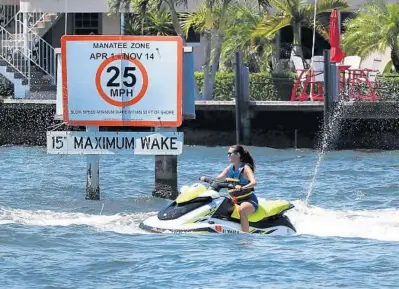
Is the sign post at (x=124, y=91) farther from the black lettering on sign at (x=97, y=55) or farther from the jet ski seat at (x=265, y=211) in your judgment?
the jet ski seat at (x=265, y=211)

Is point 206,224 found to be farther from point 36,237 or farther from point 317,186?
point 317,186

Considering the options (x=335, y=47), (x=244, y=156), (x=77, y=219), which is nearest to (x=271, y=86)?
(x=335, y=47)

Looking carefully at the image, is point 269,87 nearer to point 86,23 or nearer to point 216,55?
point 216,55

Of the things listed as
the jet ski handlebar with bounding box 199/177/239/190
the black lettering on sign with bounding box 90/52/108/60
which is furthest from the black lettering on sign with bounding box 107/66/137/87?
the jet ski handlebar with bounding box 199/177/239/190

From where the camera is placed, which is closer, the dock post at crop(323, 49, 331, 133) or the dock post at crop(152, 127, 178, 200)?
the dock post at crop(152, 127, 178, 200)

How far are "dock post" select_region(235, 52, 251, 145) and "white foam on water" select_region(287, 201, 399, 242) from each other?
974 cm

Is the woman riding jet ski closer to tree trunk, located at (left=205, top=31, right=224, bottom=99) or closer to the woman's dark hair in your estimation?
the woman's dark hair

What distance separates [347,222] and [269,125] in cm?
1300

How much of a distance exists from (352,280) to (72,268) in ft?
8.94

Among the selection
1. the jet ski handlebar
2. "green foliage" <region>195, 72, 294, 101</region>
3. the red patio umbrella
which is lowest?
the jet ski handlebar

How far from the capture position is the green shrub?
100ft

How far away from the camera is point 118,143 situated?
1761 centimetres

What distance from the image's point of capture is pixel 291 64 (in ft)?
117

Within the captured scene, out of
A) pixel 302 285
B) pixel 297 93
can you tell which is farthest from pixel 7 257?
pixel 297 93
